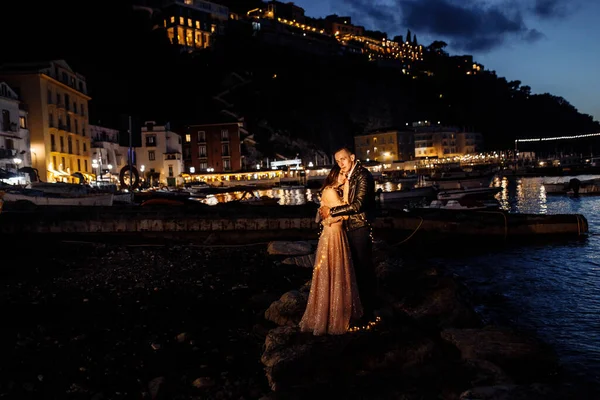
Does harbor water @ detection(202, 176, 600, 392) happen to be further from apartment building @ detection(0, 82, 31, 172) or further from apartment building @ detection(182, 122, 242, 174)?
apartment building @ detection(182, 122, 242, 174)

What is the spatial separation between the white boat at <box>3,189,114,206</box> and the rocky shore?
19.5 m

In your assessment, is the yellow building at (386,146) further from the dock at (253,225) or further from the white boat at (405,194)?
the dock at (253,225)

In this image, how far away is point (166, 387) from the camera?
5.66 meters

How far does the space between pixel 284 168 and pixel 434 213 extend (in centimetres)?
6817

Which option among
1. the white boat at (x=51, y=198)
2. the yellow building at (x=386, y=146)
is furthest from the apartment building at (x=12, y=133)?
the yellow building at (x=386, y=146)

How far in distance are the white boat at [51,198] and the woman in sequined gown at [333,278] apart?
84.4ft

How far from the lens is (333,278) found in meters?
6.30

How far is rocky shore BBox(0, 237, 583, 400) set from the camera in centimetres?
558

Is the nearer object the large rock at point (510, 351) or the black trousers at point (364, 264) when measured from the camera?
the large rock at point (510, 351)

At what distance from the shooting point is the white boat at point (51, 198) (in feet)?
91.6

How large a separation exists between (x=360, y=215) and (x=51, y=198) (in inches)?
1101

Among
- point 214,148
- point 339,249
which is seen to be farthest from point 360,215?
point 214,148

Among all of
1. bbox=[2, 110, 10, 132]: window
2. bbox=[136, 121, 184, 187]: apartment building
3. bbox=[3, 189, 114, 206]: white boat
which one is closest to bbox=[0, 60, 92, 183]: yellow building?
bbox=[2, 110, 10, 132]: window

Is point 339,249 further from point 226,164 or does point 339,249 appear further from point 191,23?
point 191,23
